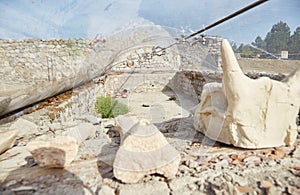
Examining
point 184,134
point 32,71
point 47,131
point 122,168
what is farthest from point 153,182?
point 32,71

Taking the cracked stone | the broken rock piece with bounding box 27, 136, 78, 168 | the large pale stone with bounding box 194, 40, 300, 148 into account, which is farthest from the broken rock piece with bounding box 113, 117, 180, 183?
the large pale stone with bounding box 194, 40, 300, 148

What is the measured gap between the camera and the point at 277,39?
5.69m

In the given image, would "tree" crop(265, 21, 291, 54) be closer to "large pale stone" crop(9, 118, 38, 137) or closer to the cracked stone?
the cracked stone

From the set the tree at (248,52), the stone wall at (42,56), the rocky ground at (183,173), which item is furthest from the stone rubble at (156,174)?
the stone wall at (42,56)

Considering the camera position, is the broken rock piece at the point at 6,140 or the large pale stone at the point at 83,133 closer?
the broken rock piece at the point at 6,140

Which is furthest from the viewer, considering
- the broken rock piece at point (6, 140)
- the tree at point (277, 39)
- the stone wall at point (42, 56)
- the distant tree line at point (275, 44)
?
the stone wall at point (42, 56)

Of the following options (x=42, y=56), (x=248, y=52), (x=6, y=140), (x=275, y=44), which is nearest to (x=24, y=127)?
(x=6, y=140)

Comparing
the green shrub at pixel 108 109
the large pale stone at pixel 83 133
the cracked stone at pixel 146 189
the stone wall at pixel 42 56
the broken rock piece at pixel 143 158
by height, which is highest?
the stone wall at pixel 42 56

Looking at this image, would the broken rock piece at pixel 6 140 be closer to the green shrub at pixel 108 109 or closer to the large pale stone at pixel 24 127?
the large pale stone at pixel 24 127

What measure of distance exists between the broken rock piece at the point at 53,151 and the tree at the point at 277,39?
19.3 ft

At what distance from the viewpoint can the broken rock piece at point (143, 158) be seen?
3.53 ft

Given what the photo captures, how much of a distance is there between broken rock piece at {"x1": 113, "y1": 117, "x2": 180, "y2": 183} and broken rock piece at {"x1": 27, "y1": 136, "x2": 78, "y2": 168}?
38 cm

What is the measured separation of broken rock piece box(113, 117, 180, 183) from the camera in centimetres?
108

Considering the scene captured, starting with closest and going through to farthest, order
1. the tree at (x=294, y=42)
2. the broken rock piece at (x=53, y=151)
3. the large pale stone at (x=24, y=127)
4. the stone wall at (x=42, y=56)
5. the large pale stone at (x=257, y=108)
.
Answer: the broken rock piece at (x=53, y=151), the large pale stone at (x=257, y=108), the large pale stone at (x=24, y=127), the tree at (x=294, y=42), the stone wall at (x=42, y=56)
